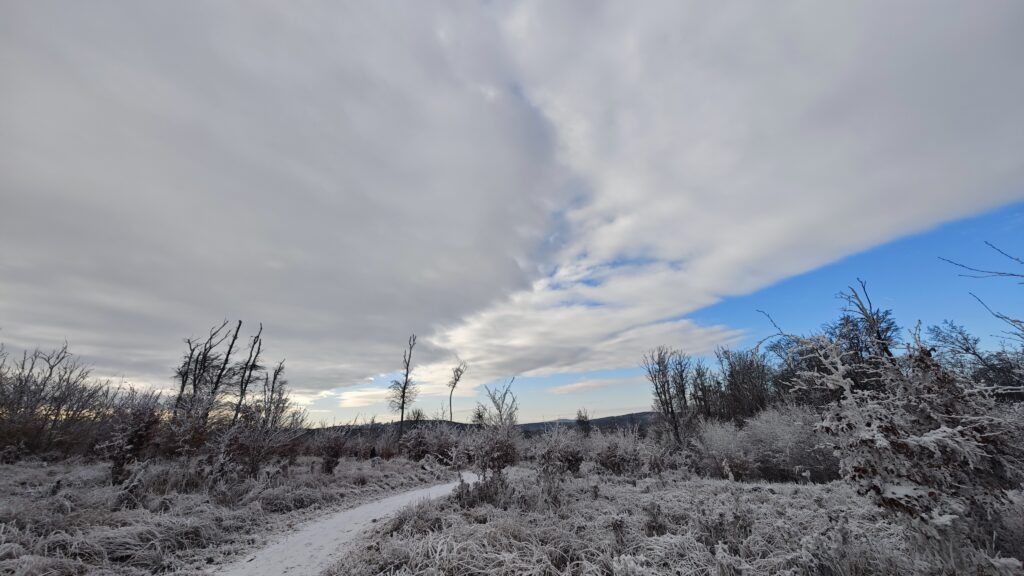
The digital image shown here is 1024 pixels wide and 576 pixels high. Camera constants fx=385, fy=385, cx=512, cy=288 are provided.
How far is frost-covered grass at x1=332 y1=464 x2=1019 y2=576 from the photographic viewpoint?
14.5 ft

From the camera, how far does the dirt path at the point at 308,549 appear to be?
6.19 metres

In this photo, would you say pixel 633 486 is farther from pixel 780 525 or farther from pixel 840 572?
pixel 840 572

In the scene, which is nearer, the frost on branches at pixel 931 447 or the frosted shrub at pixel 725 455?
the frost on branches at pixel 931 447

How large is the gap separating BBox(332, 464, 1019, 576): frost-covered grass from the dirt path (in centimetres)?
74

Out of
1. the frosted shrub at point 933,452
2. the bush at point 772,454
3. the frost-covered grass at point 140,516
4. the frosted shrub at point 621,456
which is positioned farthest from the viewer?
the frosted shrub at point 621,456

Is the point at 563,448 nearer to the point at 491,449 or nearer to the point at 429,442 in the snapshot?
the point at 491,449

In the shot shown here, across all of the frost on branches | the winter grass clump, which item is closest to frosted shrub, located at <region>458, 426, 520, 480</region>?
the winter grass clump

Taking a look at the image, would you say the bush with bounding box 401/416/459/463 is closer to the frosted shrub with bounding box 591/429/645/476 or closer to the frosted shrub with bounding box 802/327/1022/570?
the frosted shrub with bounding box 591/429/645/476

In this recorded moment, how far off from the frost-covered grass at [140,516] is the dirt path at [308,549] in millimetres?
518

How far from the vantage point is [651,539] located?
555cm

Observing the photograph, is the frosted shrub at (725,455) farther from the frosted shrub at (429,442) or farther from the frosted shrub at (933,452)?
the frosted shrub at (429,442)

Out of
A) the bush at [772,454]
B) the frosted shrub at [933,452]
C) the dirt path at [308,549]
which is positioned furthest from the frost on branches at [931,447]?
the bush at [772,454]

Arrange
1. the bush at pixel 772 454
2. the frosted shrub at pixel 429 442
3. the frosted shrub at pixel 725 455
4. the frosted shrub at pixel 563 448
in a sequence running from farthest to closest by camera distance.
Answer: the frosted shrub at pixel 429 442
the frosted shrub at pixel 725 455
the frosted shrub at pixel 563 448
the bush at pixel 772 454

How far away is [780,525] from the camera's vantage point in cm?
575
